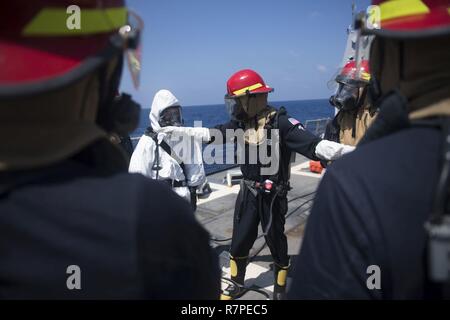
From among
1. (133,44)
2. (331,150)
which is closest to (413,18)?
(133,44)

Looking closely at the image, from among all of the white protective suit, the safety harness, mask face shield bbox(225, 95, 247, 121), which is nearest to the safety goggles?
mask face shield bbox(225, 95, 247, 121)

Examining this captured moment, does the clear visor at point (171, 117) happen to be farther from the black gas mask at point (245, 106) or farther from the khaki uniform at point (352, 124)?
the khaki uniform at point (352, 124)

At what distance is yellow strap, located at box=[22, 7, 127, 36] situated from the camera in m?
0.87

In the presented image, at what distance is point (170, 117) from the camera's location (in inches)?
164

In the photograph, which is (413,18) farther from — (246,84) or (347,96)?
(347,96)

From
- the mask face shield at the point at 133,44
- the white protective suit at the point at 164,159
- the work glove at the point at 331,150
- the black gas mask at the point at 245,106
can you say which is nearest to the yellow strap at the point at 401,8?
the mask face shield at the point at 133,44

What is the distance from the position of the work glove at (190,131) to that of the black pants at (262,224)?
87cm

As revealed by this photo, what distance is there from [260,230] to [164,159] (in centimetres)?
252

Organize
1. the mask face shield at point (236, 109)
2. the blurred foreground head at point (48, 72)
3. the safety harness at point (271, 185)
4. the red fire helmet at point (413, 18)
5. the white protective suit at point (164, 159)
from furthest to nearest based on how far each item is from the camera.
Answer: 1. the mask face shield at point (236, 109)
2. the white protective suit at point (164, 159)
3. the safety harness at point (271, 185)
4. the red fire helmet at point (413, 18)
5. the blurred foreground head at point (48, 72)

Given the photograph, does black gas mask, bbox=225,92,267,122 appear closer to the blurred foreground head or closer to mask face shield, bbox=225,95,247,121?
mask face shield, bbox=225,95,247,121

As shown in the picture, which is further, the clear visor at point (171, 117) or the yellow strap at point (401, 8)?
the clear visor at point (171, 117)

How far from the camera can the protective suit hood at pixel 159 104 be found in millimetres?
4078
